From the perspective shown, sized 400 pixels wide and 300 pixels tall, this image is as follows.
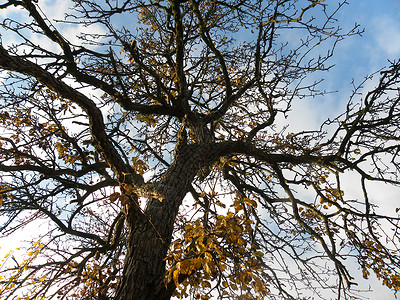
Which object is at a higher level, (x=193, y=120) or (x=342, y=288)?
(x=193, y=120)

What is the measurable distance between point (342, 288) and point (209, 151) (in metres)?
→ 2.71

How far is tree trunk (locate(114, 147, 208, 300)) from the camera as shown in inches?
80.7

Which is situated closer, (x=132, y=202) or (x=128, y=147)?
(x=132, y=202)

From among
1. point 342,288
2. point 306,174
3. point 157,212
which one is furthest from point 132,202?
point 306,174

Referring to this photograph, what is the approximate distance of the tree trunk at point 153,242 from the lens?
2051 millimetres

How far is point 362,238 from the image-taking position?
4.05 m

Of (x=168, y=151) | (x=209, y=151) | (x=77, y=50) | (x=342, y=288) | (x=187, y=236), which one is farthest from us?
(x=168, y=151)

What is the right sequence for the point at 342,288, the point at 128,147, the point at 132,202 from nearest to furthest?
the point at 132,202, the point at 342,288, the point at 128,147

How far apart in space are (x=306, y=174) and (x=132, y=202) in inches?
135

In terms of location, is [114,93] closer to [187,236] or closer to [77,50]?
[77,50]

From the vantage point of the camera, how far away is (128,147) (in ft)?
19.4

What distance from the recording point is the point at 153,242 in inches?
93.4

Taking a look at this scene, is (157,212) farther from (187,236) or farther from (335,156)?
(335,156)

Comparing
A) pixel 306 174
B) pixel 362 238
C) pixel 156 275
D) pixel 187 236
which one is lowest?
pixel 156 275
